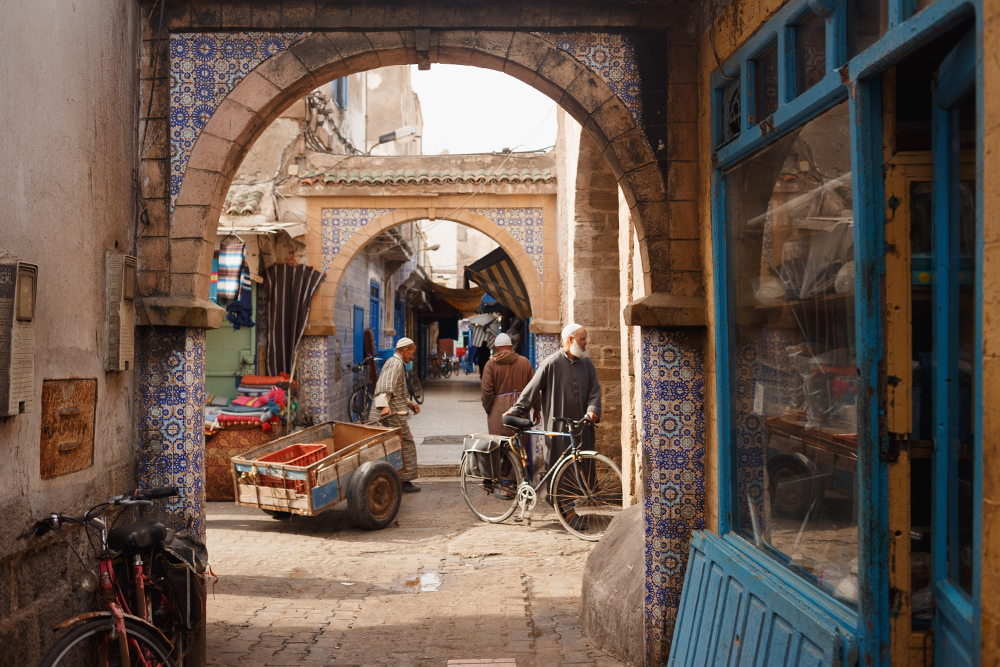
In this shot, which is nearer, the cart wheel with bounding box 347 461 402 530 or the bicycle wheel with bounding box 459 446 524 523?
the cart wheel with bounding box 347 461 402 530

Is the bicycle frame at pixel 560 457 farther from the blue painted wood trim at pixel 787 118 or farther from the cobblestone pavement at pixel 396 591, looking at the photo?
the blue painted wood trim at pixel 787 118

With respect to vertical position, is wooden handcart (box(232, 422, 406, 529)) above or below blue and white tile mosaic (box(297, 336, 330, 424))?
below

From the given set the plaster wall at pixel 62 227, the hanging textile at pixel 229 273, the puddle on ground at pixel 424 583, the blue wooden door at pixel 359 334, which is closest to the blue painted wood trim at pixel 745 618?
the puddle on ground at pixel 424 583

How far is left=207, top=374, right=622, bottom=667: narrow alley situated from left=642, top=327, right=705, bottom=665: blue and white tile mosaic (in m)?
0.44

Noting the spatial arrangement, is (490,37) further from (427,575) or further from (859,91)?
(427,575)

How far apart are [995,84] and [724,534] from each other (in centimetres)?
232

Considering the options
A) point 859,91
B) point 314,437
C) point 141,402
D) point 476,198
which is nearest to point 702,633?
point 859,91

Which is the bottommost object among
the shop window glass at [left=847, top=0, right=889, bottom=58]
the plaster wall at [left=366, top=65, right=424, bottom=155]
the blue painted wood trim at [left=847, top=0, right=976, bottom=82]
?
the blue painted wood trim at [left=847, top=0, right=976, bottom=82]

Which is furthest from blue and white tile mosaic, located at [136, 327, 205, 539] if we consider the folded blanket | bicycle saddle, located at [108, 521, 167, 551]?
the folded blanket

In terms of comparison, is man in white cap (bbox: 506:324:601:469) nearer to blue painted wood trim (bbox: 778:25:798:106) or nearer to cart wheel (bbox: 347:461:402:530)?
cart wheel (bbox: 347:461:402:530)

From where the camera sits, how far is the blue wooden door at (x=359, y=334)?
13898mm

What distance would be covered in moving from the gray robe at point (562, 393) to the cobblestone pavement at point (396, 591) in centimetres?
90

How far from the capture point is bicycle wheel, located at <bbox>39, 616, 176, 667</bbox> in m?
2.71

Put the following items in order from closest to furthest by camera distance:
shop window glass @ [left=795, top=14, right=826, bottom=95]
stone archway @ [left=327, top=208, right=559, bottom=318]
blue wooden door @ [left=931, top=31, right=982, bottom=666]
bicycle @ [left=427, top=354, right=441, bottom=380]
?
blue wooden door @ [left=931, top=31, right=982, bottom=666], shop window glass @ [left=795, top=14, right=826, bottom=95], stone archway @ [left=327, top=208, right=559, bottom=318], bicycle @ [left=427, top=354, right=441, bottom=380]
